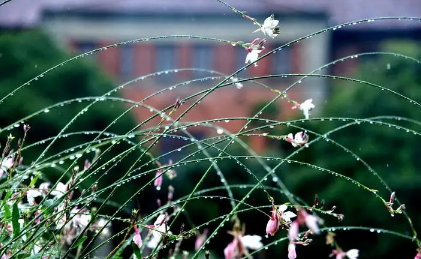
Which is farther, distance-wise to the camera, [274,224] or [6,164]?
[6,164]

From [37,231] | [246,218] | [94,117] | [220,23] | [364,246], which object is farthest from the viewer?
[220,23]

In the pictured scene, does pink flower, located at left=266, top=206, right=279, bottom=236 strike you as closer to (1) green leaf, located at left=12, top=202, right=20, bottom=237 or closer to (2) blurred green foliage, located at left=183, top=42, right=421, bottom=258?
(1) green leaf, located at left=12, top=202, right=20, bottom=237

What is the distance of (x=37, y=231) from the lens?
1.33 metres

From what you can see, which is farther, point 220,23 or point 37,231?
point 220,23

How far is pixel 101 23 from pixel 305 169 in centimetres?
909

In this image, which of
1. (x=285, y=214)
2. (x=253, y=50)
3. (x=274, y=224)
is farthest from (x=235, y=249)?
(x=253, y=50)

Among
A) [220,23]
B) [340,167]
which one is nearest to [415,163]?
[340,167]

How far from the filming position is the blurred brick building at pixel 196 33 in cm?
1734

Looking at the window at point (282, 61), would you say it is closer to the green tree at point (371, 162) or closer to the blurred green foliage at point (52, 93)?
the green tree at point (371, 162)

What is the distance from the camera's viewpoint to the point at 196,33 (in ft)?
59.1

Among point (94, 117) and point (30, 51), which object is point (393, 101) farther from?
point (30, 51)

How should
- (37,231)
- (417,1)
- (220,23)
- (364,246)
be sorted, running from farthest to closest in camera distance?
(417,1) < (220,23) < (364,246) < (37,231)

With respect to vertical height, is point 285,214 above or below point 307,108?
below

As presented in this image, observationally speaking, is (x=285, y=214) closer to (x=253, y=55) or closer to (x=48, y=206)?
(x=253, y=55)
